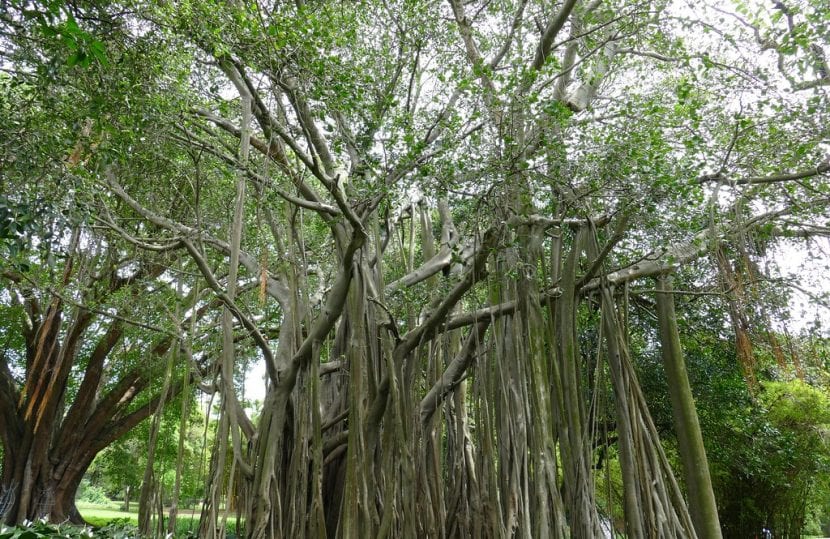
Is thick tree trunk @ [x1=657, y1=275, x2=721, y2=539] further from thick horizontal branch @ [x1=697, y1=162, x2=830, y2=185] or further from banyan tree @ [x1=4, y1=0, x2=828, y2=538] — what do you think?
thick horizontal branch @ [x1=697, y1=162, x2=830, y2=185]

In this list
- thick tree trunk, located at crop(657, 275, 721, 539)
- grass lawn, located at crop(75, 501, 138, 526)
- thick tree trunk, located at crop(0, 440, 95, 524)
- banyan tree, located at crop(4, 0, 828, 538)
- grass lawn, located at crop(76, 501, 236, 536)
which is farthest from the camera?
grass lawn, located at crop(75, 501, 138, 526)

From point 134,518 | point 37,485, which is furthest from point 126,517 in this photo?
point 134,518

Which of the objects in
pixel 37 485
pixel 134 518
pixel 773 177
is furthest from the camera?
pixel 134 518

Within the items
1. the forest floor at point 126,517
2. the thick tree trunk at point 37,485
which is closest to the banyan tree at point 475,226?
the forest floor at point 126,517

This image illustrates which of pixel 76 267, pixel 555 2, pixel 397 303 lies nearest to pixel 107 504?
pixel 76 267

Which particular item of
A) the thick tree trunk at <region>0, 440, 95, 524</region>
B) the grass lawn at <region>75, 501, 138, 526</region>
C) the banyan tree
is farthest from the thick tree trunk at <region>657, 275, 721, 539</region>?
the thick tree trunk at <region>0, 440, 95, 524</region>

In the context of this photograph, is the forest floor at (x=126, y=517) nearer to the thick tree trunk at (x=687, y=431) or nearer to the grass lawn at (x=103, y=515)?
the grass lawn at (x=103, y=515)

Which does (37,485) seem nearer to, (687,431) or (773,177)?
(687,431)

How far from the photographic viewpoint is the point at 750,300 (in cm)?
368

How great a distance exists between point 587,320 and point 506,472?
2.21 meters

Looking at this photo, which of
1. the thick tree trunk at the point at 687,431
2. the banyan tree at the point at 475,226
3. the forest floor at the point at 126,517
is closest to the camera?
the banyan tree at the point at 475,226

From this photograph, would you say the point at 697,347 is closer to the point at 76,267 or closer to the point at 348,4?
the point at 348,4

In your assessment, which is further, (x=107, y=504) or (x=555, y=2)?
(x=107, y=504)

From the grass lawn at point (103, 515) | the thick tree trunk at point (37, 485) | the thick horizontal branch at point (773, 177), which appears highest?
the thick horizontal branch at point (773, 177)
